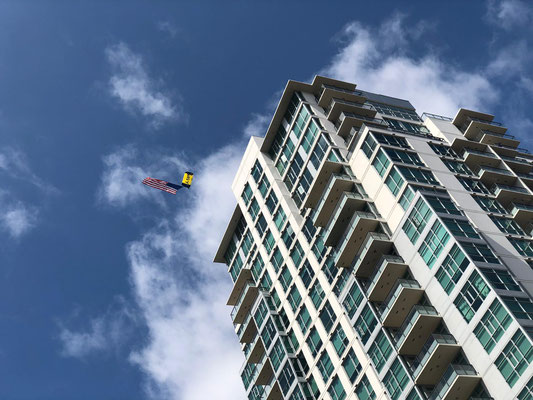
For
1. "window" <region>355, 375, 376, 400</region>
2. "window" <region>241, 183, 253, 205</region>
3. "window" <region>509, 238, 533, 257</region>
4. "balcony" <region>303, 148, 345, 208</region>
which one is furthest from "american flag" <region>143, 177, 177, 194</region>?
"window" <region>509, 238, 533, 257</region>

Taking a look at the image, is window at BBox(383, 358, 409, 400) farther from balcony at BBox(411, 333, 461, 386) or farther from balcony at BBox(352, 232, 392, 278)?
balcony at BBox(352, 232, 392, 278)

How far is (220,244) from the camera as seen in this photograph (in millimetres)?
77312

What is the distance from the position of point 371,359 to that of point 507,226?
1614 centimetres

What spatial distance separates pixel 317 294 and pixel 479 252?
17.7 m

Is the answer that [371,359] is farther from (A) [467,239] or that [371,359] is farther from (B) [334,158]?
(B) [334,158]

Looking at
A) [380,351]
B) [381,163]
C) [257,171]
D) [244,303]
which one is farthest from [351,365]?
[257,171]

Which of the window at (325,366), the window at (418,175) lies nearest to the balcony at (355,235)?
the window at (418,175)

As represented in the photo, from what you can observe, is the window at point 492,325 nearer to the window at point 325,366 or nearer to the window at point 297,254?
the window at point 325,366

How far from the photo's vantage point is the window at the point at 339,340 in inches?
2088

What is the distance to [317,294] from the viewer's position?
5794 cm

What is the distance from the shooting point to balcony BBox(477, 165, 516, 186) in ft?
189

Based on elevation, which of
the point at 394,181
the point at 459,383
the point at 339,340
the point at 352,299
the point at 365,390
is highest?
the point at 394,181

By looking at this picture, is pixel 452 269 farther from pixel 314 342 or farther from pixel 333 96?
pixel 333 96

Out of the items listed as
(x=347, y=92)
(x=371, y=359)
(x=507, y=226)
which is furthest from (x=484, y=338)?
(x=347, y=92)
